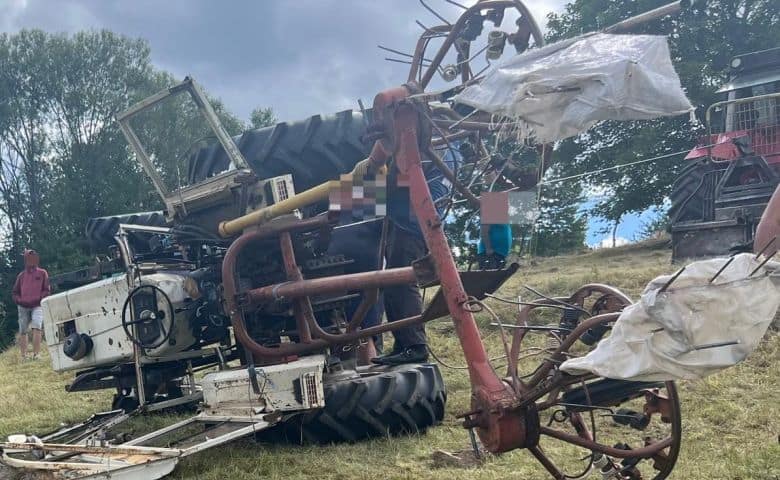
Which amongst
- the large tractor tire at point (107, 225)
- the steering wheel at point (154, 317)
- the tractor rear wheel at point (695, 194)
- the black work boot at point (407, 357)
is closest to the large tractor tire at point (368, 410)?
the black work boot at point (407, 357)

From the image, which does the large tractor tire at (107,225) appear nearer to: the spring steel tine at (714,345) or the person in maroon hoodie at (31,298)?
the person in maroon hoodie at (31,298)

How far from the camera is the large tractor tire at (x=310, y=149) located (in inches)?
192

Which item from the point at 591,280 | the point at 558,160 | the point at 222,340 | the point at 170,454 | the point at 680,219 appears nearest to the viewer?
the point at 170,454

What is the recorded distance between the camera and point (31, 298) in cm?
1000

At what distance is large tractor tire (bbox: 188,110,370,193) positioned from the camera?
4883 millimetres

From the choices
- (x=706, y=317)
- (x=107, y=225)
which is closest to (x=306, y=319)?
(x=706, y=317)

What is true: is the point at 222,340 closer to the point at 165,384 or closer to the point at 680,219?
the point at 165,384

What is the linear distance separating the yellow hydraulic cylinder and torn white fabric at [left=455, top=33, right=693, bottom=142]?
1.34 meters

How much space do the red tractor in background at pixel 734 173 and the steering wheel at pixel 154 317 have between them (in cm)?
554

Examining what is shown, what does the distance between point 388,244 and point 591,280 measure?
4336 mm

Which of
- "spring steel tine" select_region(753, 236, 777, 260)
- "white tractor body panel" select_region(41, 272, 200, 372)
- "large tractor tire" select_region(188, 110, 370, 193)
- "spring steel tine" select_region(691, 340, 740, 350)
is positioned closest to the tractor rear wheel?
"large tractor tire" select_region(188, 110, 370, 193)

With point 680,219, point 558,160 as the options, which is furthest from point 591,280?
point 558,160

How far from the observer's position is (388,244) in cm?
484

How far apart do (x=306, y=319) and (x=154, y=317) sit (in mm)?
1014
